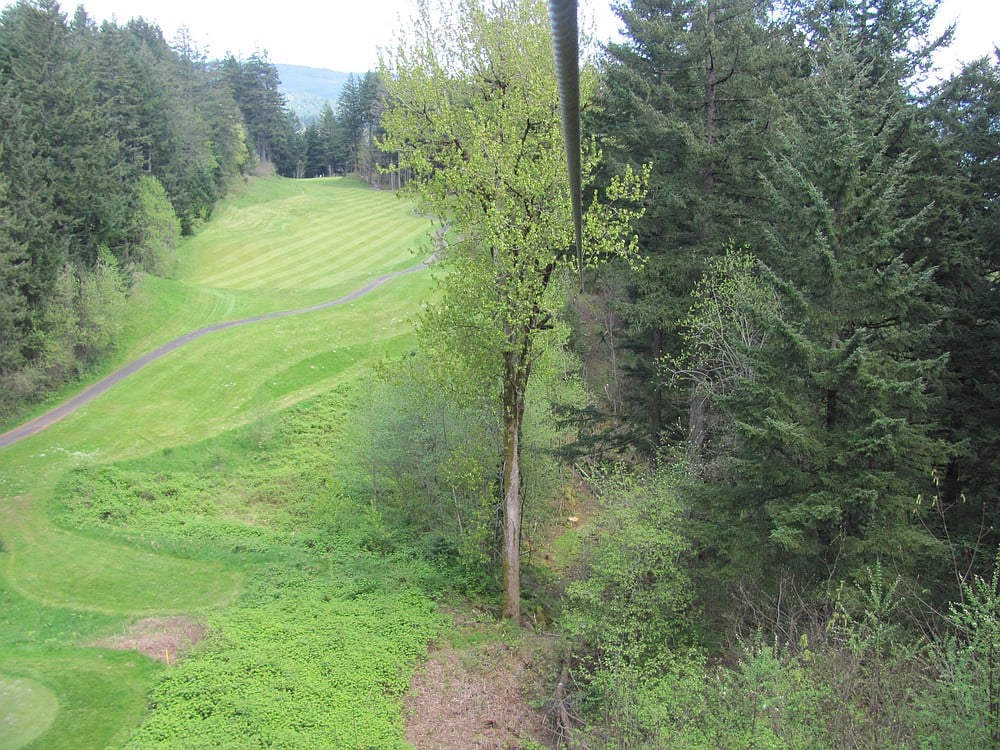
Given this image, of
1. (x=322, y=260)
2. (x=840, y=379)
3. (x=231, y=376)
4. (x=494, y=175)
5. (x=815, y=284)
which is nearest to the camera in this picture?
(x=840, y=379)

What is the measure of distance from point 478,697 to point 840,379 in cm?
840

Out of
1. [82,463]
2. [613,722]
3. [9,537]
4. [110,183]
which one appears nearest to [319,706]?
[613,722]

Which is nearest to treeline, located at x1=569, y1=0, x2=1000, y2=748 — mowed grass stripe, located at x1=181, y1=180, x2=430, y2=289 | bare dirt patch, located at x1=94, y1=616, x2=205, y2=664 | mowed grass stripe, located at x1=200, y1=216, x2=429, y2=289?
bare dirt patch, located at x1=94, y1=616, x2=205, y2=664

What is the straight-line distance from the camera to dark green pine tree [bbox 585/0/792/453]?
16.4 meters

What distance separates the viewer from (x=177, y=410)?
3058 cm

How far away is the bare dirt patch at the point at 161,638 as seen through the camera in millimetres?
14258

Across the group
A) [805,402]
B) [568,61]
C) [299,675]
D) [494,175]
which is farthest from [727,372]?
[568,61]

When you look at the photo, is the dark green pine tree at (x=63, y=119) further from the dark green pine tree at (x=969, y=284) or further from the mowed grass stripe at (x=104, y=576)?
the dark green pine tree at (x=969, y=284)

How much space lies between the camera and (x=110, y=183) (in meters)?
34.4

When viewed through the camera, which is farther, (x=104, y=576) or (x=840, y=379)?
(x=104, y=576)

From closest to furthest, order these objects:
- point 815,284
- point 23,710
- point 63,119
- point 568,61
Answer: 1. point 568,61
2. point 815,284
3. point 23,710
4. point 63,119

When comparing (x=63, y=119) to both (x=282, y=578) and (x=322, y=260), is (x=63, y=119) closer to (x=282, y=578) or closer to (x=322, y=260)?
(x=322, y=260)

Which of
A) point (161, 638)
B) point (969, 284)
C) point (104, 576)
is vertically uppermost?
point (969, 284)

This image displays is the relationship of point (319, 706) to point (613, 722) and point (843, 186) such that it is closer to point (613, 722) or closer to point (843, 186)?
point (613, 722)
